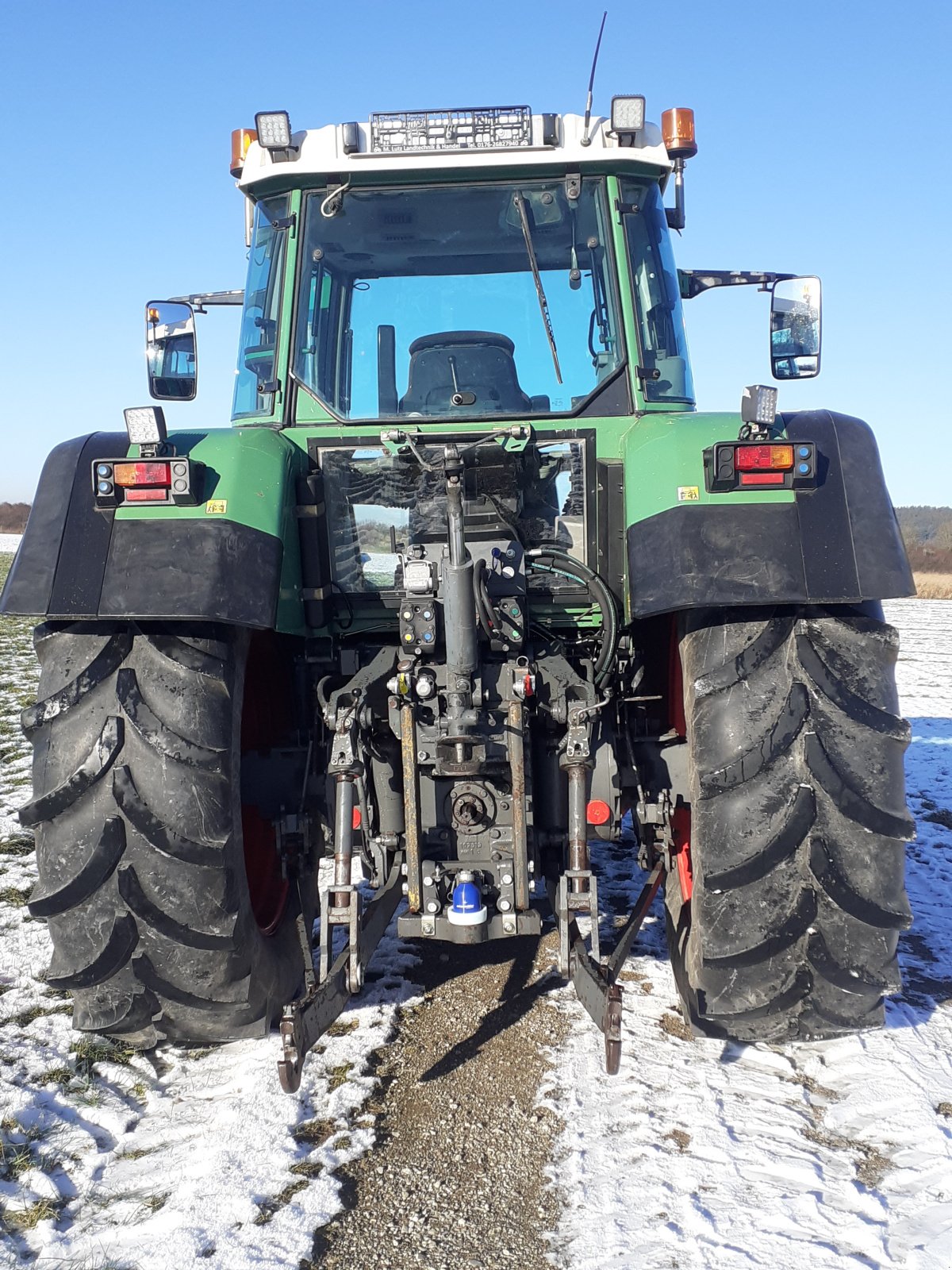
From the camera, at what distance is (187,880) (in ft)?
9.46

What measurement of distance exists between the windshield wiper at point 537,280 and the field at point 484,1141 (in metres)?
2.27

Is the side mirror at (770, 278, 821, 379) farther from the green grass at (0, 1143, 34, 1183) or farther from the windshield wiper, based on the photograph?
the green grass at (0, 1143, 34, 1183)

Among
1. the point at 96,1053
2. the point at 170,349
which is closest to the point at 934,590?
the point at 170,349

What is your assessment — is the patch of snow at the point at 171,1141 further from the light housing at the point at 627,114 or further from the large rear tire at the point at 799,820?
the light housing at the point at 627,114

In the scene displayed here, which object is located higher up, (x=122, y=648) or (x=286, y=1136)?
(x=122, y=648)

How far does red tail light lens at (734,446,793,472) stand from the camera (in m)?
2.91

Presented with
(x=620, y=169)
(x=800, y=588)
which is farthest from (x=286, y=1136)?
(x=620, y=169)

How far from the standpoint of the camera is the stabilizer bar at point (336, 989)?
2.59 meters

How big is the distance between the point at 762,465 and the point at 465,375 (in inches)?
49.5

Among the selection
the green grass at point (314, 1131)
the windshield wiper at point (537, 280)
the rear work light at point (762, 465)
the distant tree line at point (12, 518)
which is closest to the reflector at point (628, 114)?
the windshield wiper at point (537, 280)

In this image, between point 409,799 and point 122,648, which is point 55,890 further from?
point 409,799

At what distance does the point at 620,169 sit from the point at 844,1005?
2.86 metres

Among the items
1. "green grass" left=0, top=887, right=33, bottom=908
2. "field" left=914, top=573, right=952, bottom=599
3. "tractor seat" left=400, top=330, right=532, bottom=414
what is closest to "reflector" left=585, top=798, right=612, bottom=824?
"tractor seat" left=400, top=330, right=532, bottom=414

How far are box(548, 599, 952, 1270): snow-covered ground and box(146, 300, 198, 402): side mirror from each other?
9.53 ft
